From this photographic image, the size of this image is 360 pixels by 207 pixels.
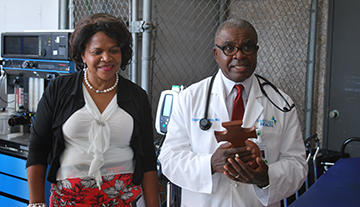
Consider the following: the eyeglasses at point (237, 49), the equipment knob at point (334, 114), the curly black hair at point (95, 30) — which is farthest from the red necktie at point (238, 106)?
the equipment knob at point (334, 114)

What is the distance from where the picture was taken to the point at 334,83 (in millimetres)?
3326

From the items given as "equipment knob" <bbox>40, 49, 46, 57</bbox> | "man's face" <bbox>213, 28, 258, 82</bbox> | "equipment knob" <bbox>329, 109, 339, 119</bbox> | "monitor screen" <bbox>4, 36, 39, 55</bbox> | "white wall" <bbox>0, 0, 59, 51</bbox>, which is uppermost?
"white wall" <bbox>0, 0, 59, 51</bbox>

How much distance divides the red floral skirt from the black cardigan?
2.5 inches

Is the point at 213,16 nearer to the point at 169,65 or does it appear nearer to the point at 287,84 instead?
the point at 169,65

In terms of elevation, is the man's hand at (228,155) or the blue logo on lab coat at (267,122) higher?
the blue logo on lab coat at (267,122)

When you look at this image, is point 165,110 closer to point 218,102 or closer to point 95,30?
point 218,102

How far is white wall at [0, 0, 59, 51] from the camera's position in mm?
3578

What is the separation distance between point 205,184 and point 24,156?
1863 mm

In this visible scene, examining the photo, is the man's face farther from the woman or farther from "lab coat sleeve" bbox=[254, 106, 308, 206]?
the woman

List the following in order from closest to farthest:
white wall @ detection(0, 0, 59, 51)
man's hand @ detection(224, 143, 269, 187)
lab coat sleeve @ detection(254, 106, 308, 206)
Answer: man's hand @ detection(224, 143, 269, 187) < lab coat sleeve @ detection(254, 106, 308, 206) < white wall @ detection(0, 0, 59, 51)

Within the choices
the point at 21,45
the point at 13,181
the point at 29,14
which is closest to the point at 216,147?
the point at 13,181

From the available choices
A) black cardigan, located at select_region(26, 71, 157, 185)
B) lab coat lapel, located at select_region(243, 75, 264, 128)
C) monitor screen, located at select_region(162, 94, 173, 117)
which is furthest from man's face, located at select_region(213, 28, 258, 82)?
monitor screen, located at select_region(162, 94, 173, 117)

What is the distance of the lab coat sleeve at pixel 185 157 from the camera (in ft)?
4.49

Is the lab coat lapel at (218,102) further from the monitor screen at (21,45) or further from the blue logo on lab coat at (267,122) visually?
the monitor screen at (21,45)
